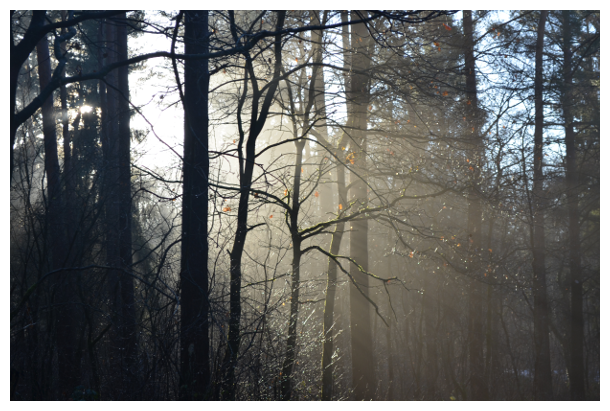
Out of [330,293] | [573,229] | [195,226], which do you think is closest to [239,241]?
[195,226]

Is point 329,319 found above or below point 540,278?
below

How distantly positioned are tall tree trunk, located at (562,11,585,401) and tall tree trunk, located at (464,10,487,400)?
2.69 m

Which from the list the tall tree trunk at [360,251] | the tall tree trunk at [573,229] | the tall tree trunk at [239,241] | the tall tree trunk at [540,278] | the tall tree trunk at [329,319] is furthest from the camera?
the tall tree trunk at [573,229]

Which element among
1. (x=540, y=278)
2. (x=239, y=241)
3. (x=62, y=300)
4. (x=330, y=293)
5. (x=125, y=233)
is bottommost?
(x=540, y=278)

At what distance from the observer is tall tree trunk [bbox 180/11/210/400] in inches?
161

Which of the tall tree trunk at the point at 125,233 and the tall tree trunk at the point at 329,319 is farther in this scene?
the tall tree trunk at the point at 329,319

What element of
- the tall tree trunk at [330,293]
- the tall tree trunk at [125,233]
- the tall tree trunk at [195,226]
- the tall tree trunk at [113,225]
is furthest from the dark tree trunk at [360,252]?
the tall tree trunk at [113,225]

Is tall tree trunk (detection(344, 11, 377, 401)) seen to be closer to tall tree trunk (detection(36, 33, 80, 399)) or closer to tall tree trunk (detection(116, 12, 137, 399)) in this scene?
tall tree trunk (detection(116, 12, 137, 399))

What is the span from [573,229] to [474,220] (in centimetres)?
367

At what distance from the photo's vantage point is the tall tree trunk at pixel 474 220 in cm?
730

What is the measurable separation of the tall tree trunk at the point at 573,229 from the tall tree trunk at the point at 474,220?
2689mm

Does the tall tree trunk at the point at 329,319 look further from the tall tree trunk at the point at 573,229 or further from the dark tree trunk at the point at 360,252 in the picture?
the tall tree trunk at the point at 573,229

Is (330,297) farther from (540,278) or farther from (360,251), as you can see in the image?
(540,278)

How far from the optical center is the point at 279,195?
6.61 meters
